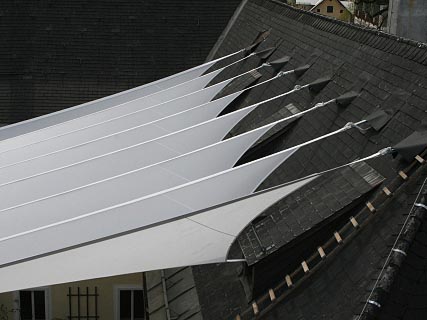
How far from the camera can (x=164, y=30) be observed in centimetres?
2150

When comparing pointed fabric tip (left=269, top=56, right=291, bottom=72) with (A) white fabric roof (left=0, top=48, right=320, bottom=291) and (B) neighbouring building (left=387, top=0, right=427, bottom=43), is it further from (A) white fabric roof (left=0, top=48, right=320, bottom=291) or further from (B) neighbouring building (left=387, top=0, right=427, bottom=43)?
(B) neighbouring building (left=387, top=0, right=427, bottom=43)

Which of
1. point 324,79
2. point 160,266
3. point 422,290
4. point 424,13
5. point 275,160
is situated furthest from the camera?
point 424,13

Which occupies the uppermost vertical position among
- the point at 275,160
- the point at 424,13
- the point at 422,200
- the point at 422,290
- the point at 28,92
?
the point at 28,92

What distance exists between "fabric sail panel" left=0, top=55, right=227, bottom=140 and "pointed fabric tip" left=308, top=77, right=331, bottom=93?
19.4 feet

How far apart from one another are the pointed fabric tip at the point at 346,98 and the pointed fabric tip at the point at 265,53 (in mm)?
5077

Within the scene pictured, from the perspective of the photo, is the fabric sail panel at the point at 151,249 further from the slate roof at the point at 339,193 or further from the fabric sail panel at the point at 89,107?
the fabric sail panel at the point at 89,107

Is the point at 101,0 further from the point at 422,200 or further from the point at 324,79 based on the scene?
the point at 422,200

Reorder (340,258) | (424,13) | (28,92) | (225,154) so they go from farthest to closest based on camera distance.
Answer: (28,92)
(424,13)
(225,154)
(340,258)

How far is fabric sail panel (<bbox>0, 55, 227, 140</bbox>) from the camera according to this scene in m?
13.6

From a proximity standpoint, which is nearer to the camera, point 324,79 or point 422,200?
point 422,200

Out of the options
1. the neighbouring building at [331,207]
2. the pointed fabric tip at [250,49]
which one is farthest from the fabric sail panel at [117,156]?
the pointed fabric tip at [250,49]

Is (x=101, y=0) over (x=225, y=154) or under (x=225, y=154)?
over

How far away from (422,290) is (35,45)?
18584 mm

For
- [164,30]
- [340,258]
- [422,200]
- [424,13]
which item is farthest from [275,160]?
[164,30]
